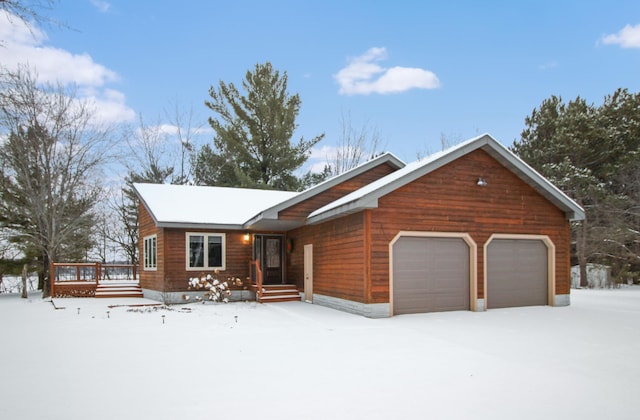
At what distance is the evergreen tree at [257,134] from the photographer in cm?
2825

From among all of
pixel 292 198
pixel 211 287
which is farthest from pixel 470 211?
pixel 211 287

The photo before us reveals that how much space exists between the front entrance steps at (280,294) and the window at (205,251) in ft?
6.19

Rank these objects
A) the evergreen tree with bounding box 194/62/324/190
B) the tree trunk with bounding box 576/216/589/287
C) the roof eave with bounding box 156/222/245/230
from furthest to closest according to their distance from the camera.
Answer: the evergreen tree with bounding box 194/62/324/190 < the tree trunk with bounding box 576/216/589/287 < the roof eave with bounding box 156/222/245/230

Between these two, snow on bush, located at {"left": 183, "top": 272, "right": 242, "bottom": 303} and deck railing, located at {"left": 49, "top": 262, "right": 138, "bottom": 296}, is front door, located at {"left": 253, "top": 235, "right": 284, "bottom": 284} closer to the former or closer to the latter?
snow on bush, located at {"left": 183, "top": 272, "right": 242, "bottom": 303}

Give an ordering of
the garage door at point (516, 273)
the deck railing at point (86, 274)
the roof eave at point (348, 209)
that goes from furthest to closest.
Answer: the deck railing at point (86, 274)
the garage door at point (516, 273)
the roof eave at point (348, 209)

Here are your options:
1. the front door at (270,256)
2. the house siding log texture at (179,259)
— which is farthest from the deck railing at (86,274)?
the front door at (270,256)

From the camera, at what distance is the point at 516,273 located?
12578 mm

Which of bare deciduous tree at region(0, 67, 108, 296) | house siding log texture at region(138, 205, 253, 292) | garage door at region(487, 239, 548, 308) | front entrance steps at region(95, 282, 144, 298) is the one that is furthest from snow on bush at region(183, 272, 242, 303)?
garage door at region(487, 239, 548, 308)

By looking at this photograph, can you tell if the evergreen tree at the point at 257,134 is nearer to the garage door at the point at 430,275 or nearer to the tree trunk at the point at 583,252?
the tree trunk at the point at 583,252

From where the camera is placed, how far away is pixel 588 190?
23094 millimetres

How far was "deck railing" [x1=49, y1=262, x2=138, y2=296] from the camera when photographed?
16625mm

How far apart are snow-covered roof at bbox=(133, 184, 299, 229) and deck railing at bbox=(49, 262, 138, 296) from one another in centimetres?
359

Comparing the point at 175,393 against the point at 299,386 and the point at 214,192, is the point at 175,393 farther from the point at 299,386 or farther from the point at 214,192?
the point at 214,192

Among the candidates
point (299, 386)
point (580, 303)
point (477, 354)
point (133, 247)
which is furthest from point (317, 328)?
point (133, 247)
